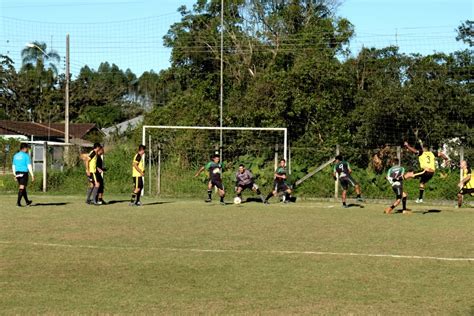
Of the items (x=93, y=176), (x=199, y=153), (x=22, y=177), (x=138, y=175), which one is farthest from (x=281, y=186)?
(x=22, y=177)

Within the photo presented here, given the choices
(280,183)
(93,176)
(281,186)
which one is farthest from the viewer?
(281,186)

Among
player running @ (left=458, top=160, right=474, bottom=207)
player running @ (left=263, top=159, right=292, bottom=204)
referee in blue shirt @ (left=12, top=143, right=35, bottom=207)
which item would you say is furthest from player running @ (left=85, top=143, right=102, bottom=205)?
player running @ (left=458, top=160, right=474, bottom=207)

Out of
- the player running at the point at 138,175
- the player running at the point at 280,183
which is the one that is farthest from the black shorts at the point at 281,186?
the player running at the point at 138,175

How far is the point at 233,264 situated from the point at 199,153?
19.1 metres

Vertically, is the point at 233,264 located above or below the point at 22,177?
below

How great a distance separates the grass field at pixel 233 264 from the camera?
26.1ft

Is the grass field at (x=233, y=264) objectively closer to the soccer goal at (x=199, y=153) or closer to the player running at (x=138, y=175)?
the player running at (x=138, y=175)

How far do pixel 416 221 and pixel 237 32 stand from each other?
35.3m

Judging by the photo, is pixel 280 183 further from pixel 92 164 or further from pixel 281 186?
pixel 92 164

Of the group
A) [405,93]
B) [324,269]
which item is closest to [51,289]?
[324,269]

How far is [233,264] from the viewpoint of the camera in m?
10.7

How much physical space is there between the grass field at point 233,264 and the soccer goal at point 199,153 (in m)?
9.39

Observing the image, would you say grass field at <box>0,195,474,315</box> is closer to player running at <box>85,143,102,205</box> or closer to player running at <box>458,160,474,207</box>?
player running at <box>85,143,102,205</box>

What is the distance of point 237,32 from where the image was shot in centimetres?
5147
